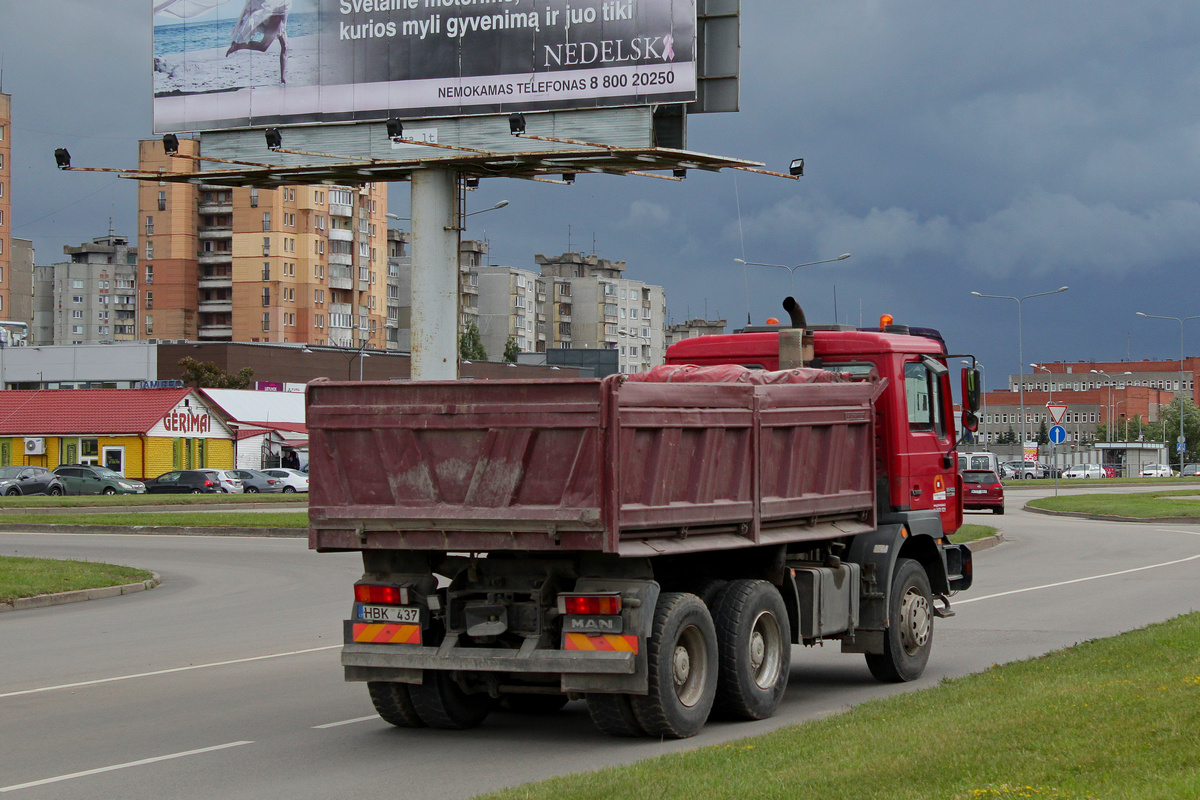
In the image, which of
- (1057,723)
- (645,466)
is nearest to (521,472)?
(645,466)

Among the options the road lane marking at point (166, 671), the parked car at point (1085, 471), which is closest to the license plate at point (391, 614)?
the road lane marking at point (166, 671)

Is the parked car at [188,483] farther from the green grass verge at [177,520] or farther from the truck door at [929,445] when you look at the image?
the truck door at [929,445]

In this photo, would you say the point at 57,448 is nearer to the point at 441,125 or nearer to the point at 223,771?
the point at 441,125

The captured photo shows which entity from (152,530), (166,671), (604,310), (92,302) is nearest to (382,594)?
(166,671)

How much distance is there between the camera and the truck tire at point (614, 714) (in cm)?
937

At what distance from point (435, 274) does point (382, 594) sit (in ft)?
80.1

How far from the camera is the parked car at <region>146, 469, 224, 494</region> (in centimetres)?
6016

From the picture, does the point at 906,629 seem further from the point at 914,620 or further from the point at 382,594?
the point at 382,594

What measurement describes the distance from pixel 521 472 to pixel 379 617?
149 cm

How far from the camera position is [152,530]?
Answer: 36812 mm

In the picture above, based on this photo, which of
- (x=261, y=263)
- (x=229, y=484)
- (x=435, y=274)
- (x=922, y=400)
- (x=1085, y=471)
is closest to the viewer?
(x=922, y=400)

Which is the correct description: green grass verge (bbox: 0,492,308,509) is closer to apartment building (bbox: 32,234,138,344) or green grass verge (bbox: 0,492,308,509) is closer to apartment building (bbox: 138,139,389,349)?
apartment building (bbox: 138,139,389,349)

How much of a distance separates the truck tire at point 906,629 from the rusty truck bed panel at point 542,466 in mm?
2137

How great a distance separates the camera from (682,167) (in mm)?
31625
